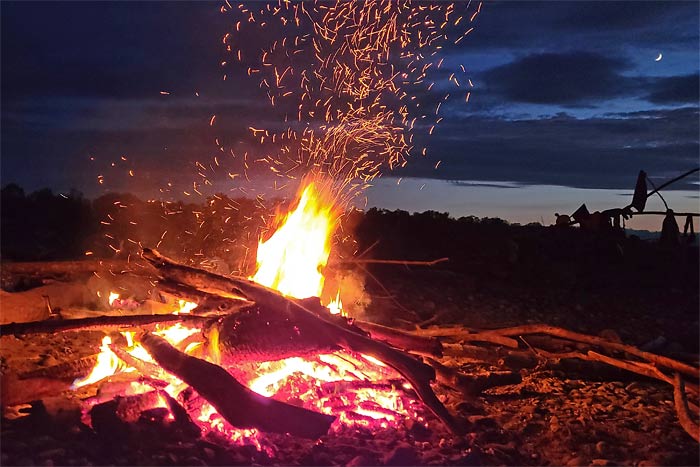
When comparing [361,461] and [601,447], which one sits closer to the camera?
[361,461]

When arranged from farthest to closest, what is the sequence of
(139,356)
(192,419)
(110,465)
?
(139,356) < (192,419) < (110,465)

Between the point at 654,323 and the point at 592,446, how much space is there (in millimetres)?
4998

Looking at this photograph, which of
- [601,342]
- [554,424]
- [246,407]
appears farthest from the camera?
[601,342]

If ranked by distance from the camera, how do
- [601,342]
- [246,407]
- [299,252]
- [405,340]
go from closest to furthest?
[246,407], [405,340], [601,342], [299,252]

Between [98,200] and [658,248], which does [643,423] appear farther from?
[98,200]

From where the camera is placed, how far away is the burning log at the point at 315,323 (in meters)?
4.11

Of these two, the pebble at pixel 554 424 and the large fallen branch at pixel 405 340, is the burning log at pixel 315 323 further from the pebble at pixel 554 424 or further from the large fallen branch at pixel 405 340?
the pebble at pixel 554 424

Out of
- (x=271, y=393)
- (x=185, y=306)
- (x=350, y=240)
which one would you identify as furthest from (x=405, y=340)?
(x=350, y=240)

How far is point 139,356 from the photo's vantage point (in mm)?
4633

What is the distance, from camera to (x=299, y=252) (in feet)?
18.8

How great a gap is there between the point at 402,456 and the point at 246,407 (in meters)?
1.02

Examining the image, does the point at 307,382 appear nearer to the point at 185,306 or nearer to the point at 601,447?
the point at 185,306

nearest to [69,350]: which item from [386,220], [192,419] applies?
[192,419]

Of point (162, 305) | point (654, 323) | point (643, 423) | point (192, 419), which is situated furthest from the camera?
point (654, 323)
